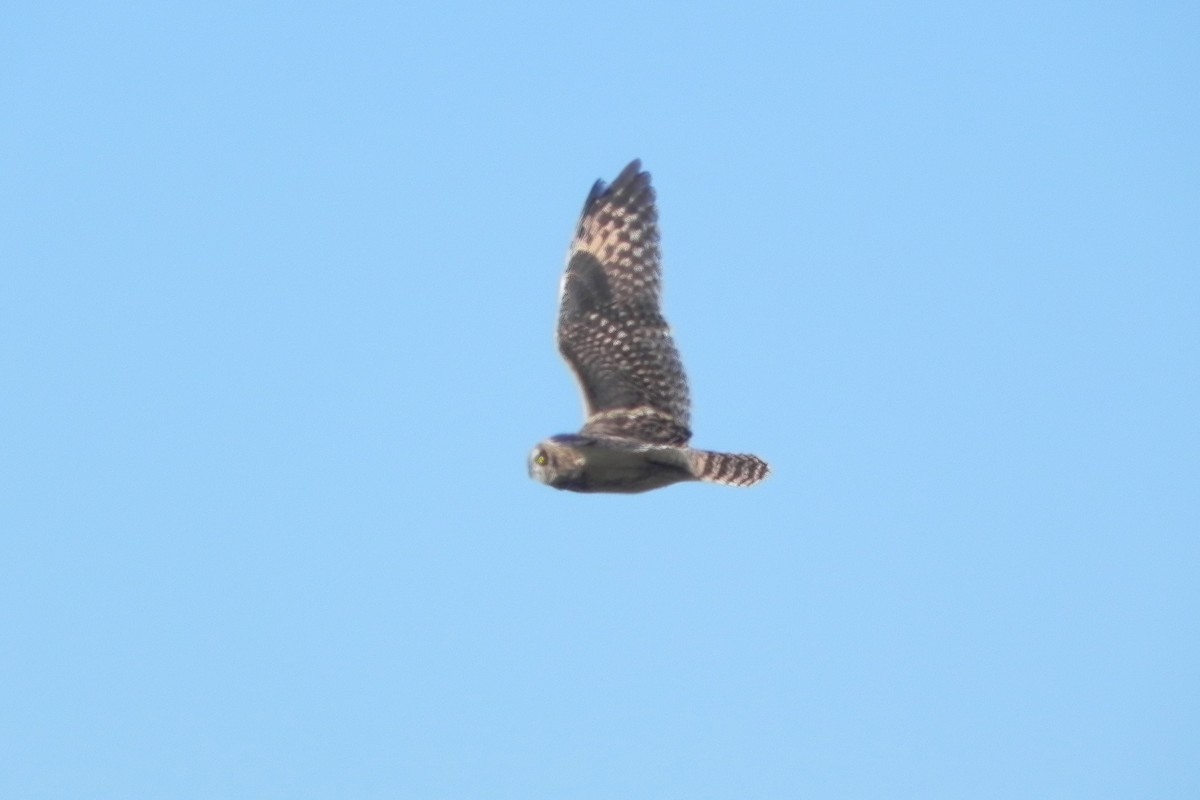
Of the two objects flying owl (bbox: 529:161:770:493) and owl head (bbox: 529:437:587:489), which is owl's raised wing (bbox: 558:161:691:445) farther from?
owl head (bbox: 529:437:587:489)

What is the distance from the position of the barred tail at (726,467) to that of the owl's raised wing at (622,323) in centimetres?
154

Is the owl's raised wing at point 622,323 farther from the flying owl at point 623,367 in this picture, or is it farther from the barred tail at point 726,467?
the barred tail at point 726,467

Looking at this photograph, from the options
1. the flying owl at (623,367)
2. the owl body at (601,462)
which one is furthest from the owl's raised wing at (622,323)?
the owl body at (601,462)

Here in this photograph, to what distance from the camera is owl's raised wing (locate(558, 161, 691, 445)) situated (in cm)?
2128

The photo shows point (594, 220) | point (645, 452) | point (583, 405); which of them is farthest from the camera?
point (594, 220)

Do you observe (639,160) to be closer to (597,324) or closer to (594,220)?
(594,220)

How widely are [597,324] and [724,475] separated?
159 inches

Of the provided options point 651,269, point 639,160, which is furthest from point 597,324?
point 639,160

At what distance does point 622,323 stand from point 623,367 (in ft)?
2.48

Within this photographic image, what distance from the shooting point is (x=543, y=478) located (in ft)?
62.7

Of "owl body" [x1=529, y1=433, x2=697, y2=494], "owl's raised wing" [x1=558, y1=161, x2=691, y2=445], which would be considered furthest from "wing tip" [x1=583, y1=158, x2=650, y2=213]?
"owl body" [x1=529, y1=433, x2=697, y2=494]

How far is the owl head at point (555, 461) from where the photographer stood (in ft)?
62.1

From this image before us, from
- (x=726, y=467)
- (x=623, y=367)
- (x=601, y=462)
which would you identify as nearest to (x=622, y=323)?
(x=623, y=367)

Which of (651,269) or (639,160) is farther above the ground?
(639,160)
